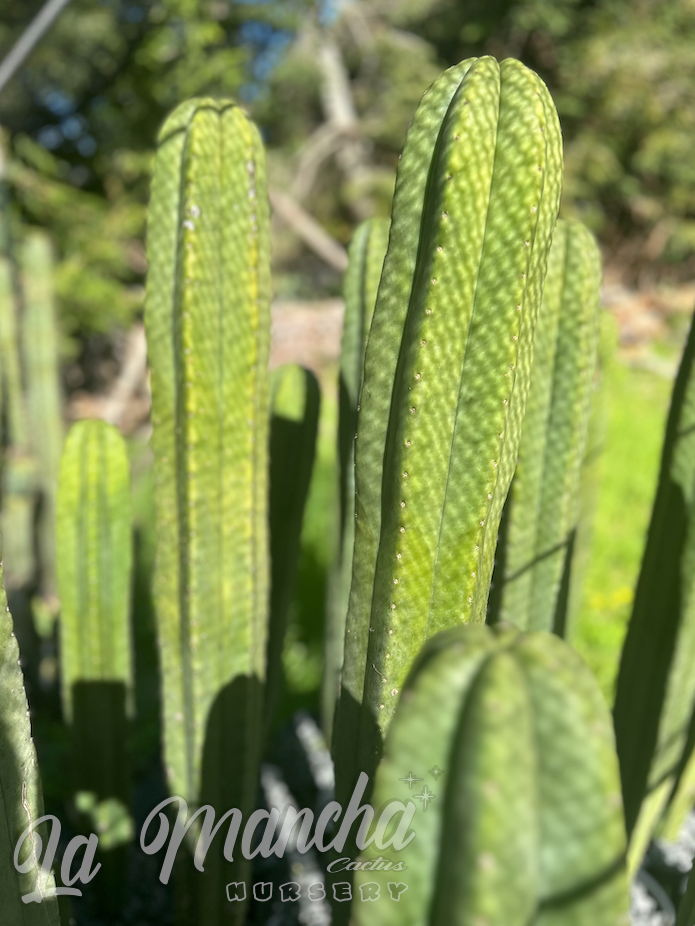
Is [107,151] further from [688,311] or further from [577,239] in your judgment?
[577,239]

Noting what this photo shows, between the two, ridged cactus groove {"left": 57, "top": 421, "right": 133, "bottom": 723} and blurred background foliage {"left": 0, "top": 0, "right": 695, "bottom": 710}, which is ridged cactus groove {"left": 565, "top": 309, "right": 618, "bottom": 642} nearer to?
ridged cactus groove {"left": 57, "top": 421, "right": 133, "bottom": 723}

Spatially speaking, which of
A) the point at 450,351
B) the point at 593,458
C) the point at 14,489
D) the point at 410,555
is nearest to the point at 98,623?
the point at 410,555

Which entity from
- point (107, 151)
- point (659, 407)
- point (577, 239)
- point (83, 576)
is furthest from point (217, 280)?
point (107, 151)

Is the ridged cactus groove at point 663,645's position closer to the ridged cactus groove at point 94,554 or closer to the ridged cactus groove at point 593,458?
the ridged cactus groove at point 593,458

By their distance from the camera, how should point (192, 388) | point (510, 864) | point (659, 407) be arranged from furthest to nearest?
point (659, 407), point (192, 388), point (510, 864)

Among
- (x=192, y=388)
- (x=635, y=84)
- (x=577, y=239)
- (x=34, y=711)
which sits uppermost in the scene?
(x=635, y=84)

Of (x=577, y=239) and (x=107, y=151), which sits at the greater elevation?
(x=107, y=151)

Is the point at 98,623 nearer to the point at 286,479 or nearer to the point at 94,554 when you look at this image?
the point at 94,554
